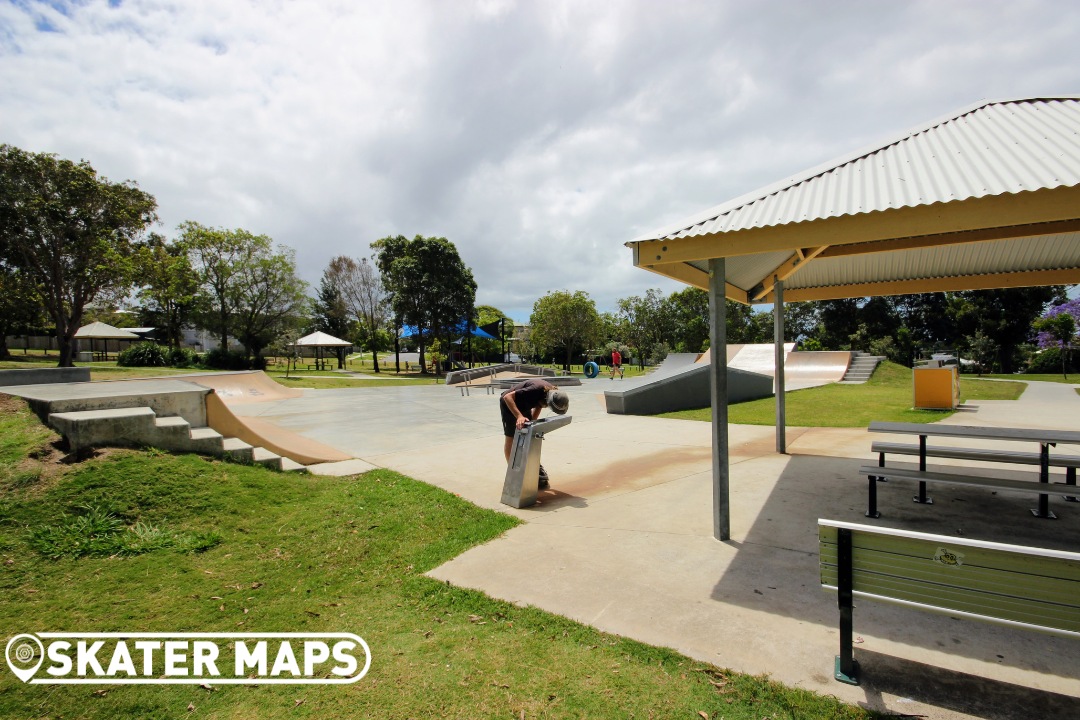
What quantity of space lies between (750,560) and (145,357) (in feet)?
107

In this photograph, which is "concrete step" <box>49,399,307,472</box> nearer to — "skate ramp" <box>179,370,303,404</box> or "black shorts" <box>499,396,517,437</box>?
"black shorts" <box>499,396,517,437</box>

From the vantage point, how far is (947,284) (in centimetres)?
805

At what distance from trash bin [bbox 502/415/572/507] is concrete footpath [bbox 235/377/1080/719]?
0.54 feet

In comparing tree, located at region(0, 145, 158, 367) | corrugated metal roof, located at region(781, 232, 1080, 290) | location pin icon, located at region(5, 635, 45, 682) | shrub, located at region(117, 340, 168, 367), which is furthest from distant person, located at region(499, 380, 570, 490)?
shrub, located at region(117, 340, 168, 367)

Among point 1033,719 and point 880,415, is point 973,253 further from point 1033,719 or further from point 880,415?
point 1033,719

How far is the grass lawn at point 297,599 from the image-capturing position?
227 cm

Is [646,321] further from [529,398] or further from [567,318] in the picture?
[529,398]

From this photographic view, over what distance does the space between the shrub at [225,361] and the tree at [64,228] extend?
6.77 m

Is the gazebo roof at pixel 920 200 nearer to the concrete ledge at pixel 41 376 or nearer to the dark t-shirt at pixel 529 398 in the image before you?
the dark t-shirt at pixel 529 398

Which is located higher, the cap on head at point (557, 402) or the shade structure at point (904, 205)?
the shade structure at point (904, 205)

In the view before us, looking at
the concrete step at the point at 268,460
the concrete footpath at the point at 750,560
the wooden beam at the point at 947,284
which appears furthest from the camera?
the wooden beam at the point at 947,284

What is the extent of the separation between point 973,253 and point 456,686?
Answer: 8.18 meters

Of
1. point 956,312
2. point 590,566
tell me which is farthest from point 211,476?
point 956,312

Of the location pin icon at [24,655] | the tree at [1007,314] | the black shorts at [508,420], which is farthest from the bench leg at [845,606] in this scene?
the tree at [1007,314]
